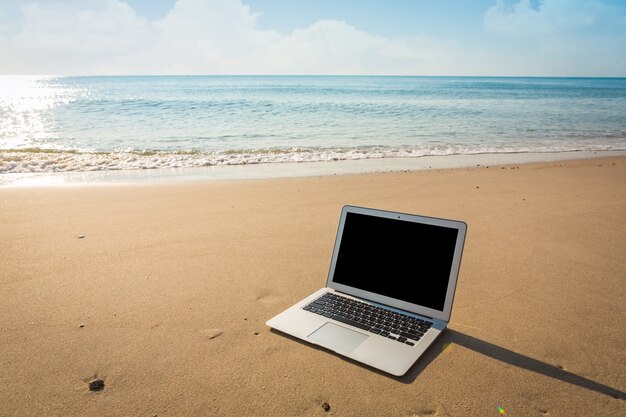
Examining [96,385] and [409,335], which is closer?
[96,385]

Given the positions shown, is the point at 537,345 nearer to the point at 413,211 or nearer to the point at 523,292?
the point at 523,292

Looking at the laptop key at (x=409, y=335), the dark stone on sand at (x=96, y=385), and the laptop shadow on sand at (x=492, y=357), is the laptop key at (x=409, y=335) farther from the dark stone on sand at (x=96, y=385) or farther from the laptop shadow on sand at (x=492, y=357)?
the dark stone on sand at (x=96, y=385)

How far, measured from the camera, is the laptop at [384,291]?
229 cm

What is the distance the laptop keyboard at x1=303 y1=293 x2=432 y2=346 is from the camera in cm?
233

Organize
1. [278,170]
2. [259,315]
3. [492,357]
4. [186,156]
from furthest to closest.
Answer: [186,156], [278,170], [259,315], [492,357]

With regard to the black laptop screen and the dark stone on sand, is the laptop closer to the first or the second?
the black laptop screen

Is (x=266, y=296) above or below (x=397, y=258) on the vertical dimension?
below

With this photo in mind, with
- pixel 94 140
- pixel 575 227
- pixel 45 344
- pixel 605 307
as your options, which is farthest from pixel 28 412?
pixel 94 140

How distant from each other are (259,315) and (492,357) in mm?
1414

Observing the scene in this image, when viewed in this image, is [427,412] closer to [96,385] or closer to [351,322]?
[351,322]

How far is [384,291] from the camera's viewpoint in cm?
261

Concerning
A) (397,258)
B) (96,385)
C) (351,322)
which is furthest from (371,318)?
(96,385)

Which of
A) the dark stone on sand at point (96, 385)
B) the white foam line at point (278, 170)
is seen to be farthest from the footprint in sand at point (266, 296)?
the white foam line at point (278, 170)

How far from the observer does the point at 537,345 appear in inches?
95.0
